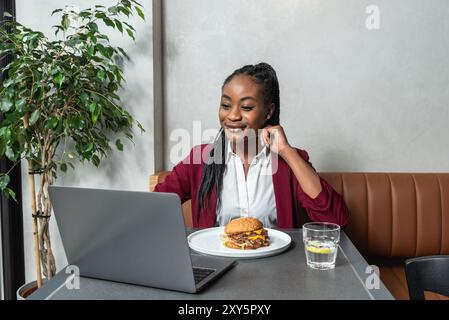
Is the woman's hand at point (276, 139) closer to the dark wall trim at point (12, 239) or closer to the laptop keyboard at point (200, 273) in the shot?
the laptop keyboard at point (200, 273)

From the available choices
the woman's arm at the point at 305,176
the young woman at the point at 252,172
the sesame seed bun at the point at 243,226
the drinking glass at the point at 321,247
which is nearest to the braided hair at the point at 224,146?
the young woman at the point at 252,172

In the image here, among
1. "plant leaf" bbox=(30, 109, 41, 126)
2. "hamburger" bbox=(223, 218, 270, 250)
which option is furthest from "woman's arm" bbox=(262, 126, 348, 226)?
"plant leaf" bbox=(30, 109, 41, 126)

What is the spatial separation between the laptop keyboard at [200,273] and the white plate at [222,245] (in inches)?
4.5

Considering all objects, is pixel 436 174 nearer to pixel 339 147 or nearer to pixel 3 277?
pixel 339 147

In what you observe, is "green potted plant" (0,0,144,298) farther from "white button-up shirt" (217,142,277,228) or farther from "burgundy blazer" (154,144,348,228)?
"white button-up shirt" (217,142,277,228)

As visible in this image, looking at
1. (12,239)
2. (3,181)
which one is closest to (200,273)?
(3,181)

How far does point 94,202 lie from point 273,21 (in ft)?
5.49

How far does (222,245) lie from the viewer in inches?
43.9

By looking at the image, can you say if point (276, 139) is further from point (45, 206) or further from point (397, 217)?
point (45, 206)

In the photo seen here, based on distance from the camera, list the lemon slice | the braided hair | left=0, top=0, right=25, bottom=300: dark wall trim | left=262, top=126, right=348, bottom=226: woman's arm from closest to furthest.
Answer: the lemon slice, left=262, top=126, right=348, bottom=226: woman's arm, the braided hair, left=0, top=0, right=25, bottom=300: dark wall trim

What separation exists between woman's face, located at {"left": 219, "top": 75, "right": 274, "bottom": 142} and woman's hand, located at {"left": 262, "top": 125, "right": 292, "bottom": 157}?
41 millimetres

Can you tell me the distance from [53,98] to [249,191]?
92 cm

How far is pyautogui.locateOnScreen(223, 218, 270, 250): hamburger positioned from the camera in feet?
3.52

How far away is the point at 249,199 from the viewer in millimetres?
1634
